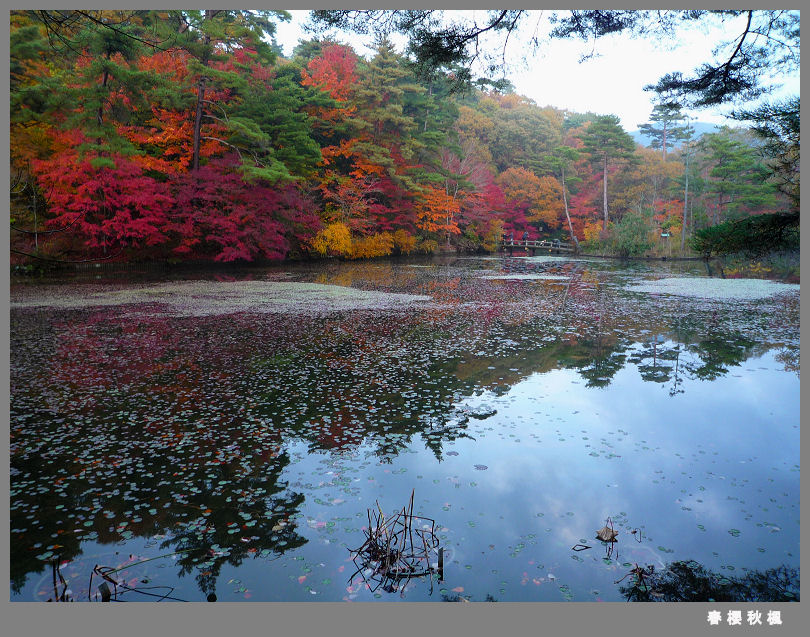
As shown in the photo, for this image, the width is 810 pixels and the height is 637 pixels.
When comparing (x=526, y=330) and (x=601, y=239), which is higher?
(x=601, y=239)

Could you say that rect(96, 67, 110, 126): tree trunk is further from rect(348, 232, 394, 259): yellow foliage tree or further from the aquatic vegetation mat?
the aquatic vegetation mat

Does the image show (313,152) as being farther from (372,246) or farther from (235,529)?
(235,529)

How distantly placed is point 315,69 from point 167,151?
479 inches

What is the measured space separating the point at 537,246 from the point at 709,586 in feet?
118

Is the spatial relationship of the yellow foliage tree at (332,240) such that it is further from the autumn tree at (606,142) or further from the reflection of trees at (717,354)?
the reflection of trees at (717,354)

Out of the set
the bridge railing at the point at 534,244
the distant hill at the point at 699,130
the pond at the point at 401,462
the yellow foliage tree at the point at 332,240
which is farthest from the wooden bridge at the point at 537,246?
the pond at the point at 401,462

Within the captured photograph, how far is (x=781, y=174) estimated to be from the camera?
4523 mm

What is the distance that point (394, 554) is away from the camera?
3.00m

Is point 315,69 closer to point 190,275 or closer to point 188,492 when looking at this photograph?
point 190,275

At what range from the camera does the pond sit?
2883mm

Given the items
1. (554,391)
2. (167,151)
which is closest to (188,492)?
(554,391)

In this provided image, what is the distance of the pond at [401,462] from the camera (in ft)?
9.46

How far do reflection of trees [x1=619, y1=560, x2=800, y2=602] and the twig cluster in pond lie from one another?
1026mm

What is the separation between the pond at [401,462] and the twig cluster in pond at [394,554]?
14mm
